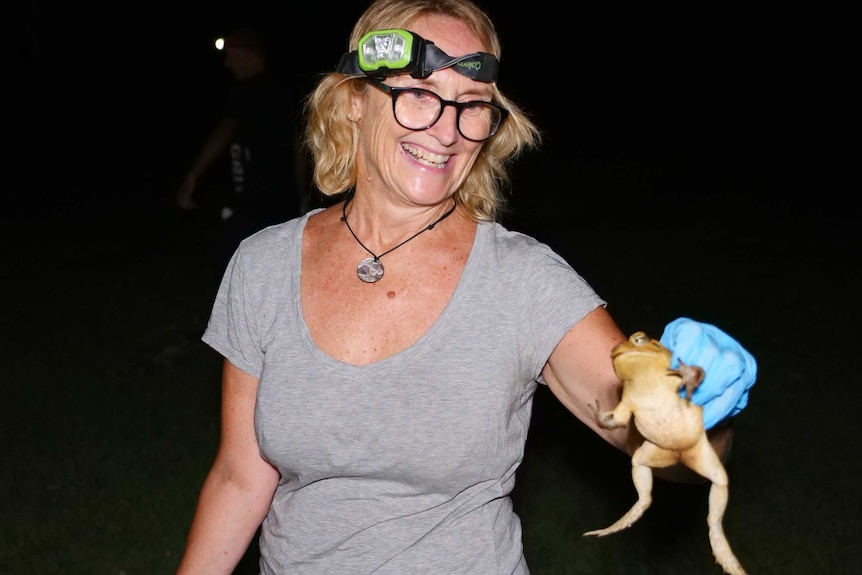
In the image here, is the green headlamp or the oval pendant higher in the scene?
the green headlamp

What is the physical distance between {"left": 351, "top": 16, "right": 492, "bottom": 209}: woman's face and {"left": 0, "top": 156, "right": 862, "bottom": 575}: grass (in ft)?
8.48

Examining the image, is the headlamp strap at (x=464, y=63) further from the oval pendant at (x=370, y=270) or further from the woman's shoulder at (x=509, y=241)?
the oval pendant at (x=370, y=270)

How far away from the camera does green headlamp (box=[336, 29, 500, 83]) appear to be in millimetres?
2113

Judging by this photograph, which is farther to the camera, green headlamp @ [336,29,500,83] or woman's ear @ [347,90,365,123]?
woman's ear @ [347,90,365,123]

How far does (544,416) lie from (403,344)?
4.01 metres

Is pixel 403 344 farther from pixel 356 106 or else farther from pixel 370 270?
pixel 356 106

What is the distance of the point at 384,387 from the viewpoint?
2031 mm

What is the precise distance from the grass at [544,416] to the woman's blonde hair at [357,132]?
7.75ft

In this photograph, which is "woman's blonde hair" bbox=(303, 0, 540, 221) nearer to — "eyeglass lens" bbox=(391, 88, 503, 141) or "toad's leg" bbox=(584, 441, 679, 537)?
"eyeglass lens" bbox=(391, 88, 503, 141)

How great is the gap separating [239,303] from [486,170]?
2.29 ft

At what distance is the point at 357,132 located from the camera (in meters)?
2.47

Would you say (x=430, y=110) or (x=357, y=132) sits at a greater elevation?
(x=430, y=110)

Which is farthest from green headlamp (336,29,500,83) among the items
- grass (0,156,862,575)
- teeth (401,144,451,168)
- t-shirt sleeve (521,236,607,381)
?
grass (0,156,862,575)

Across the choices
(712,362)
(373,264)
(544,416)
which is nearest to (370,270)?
(373,264)
